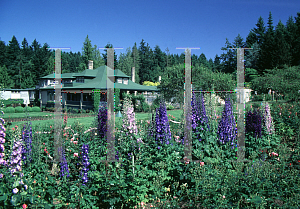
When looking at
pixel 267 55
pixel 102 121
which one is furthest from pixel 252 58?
pixel 102 121

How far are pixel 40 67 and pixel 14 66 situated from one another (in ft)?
19.1

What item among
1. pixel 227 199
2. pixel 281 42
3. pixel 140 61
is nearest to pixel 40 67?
pixel 140 61

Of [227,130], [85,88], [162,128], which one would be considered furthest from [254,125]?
[85,88]

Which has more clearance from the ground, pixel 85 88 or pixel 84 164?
pixel 85 88

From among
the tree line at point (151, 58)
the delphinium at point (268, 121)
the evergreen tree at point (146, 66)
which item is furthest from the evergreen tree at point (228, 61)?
the delphinium at point (268, 121)

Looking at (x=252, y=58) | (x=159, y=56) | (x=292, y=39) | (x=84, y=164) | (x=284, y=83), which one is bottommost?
(x=84, y=164)

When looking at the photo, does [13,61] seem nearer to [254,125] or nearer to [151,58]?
[151,58]

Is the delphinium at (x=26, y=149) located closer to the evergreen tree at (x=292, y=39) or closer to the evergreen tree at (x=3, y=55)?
the evergreen tree at (x=292, y=39)

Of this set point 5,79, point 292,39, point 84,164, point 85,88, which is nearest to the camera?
point 84,164

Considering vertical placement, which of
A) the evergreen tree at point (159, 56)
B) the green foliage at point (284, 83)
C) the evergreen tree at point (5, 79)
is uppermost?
the evergreen tree at point (159, 56)

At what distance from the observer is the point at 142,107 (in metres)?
20.8

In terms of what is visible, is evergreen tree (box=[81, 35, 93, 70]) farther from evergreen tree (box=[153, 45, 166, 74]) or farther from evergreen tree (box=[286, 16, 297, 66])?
evergreen tree (box=[286, 16, 297, 66])

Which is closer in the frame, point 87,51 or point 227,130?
point 227,130

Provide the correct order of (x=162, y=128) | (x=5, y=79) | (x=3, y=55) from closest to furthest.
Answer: (x=162, y=128) → (x=5, y=79) → (x=3, y=55)
